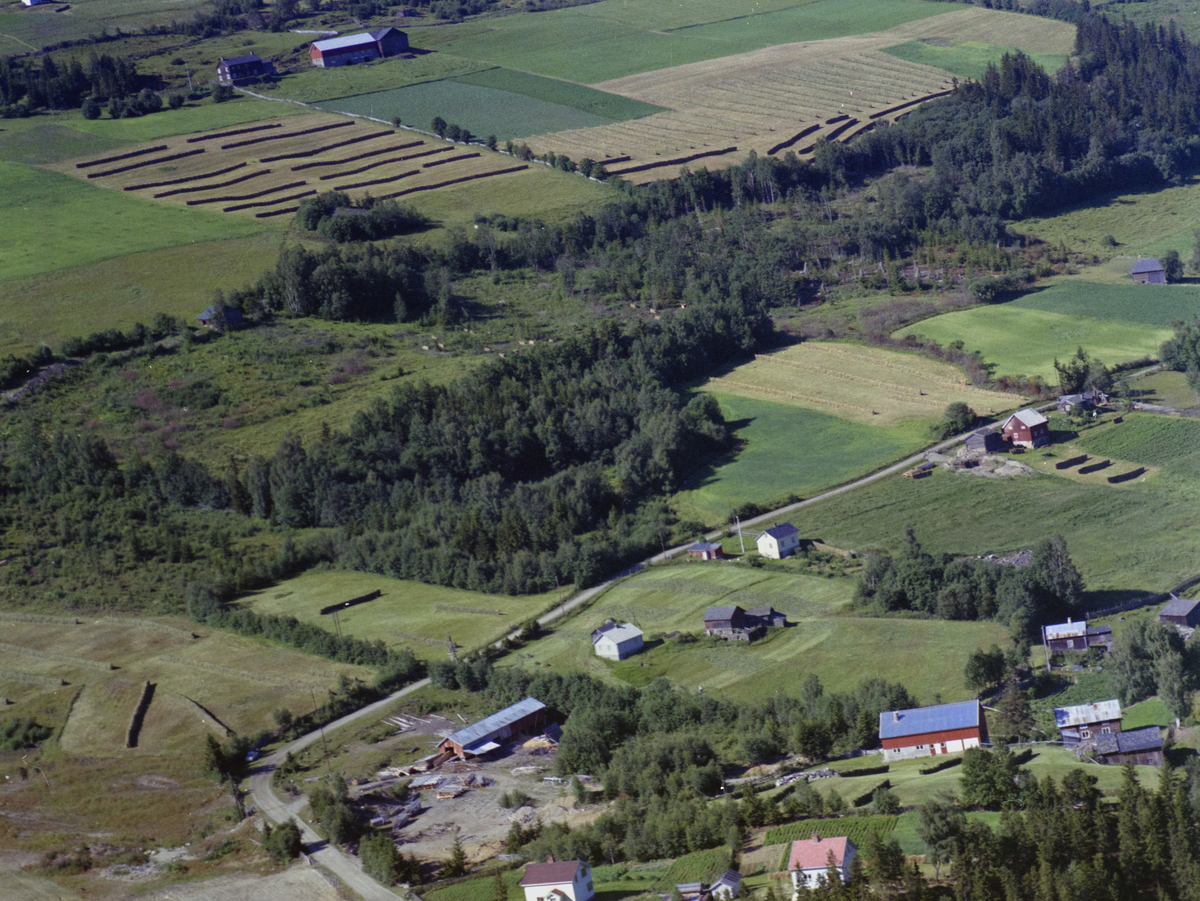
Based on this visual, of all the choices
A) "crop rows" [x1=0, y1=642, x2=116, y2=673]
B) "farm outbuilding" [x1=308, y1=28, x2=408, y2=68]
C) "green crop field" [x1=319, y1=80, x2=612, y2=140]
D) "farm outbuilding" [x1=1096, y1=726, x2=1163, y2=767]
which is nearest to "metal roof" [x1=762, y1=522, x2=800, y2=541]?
"farm outbuilding" [x1=1096, y1=726, x2=1163, y2=767]

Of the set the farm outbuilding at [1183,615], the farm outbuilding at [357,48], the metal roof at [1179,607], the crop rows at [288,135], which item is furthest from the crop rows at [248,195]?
the farm outbuilding at [1183,615]

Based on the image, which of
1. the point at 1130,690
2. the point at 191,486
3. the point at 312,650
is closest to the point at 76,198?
the point at 191,486

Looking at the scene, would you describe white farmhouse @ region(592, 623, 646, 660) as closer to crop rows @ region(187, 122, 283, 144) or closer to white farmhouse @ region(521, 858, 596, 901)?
white farmhouse @ region(521, 858, 596, 901)

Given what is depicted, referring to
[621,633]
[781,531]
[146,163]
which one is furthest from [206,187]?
[621,633]

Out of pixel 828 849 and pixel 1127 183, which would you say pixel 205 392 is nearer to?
pixel 828 849

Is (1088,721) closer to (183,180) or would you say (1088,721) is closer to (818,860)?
(818,860)
